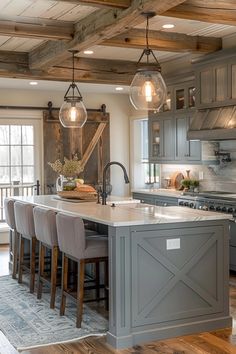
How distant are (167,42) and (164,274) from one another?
2.86 meters

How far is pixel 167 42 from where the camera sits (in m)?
5.83

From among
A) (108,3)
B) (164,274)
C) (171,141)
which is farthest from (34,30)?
(171,141)

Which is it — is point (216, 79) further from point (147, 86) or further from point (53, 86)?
point (53, 86)

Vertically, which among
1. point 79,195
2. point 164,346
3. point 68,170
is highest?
point 68,170

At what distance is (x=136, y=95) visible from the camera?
4.55 m

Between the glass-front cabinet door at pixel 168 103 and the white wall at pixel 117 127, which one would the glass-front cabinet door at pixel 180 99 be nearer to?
the glass-front cabinet door at pixel 168 103

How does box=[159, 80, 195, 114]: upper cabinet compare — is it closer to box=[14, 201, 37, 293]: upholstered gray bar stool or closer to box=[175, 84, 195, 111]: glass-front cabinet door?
box=[175, 84, 195, 111]: glass-front cabinet door

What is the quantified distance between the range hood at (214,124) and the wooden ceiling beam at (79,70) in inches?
53.9

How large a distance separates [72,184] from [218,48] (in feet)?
7.98

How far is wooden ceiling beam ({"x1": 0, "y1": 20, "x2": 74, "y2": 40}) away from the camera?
5.04 meters

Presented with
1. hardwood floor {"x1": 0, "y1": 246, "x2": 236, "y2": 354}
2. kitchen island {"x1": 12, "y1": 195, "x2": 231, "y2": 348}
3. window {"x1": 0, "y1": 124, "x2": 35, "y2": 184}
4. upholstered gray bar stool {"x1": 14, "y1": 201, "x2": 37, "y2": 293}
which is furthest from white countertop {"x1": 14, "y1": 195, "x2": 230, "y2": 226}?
window {"x1": 0, "y1": 124, "x2": 35, "y2": 184}

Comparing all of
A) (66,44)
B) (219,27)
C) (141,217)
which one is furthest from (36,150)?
(141,217)

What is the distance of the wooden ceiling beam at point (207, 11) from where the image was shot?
14.9ft

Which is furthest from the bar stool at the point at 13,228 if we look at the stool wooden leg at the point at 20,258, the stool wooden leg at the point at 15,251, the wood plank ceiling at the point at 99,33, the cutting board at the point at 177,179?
the cutting board at the point at 177,179
